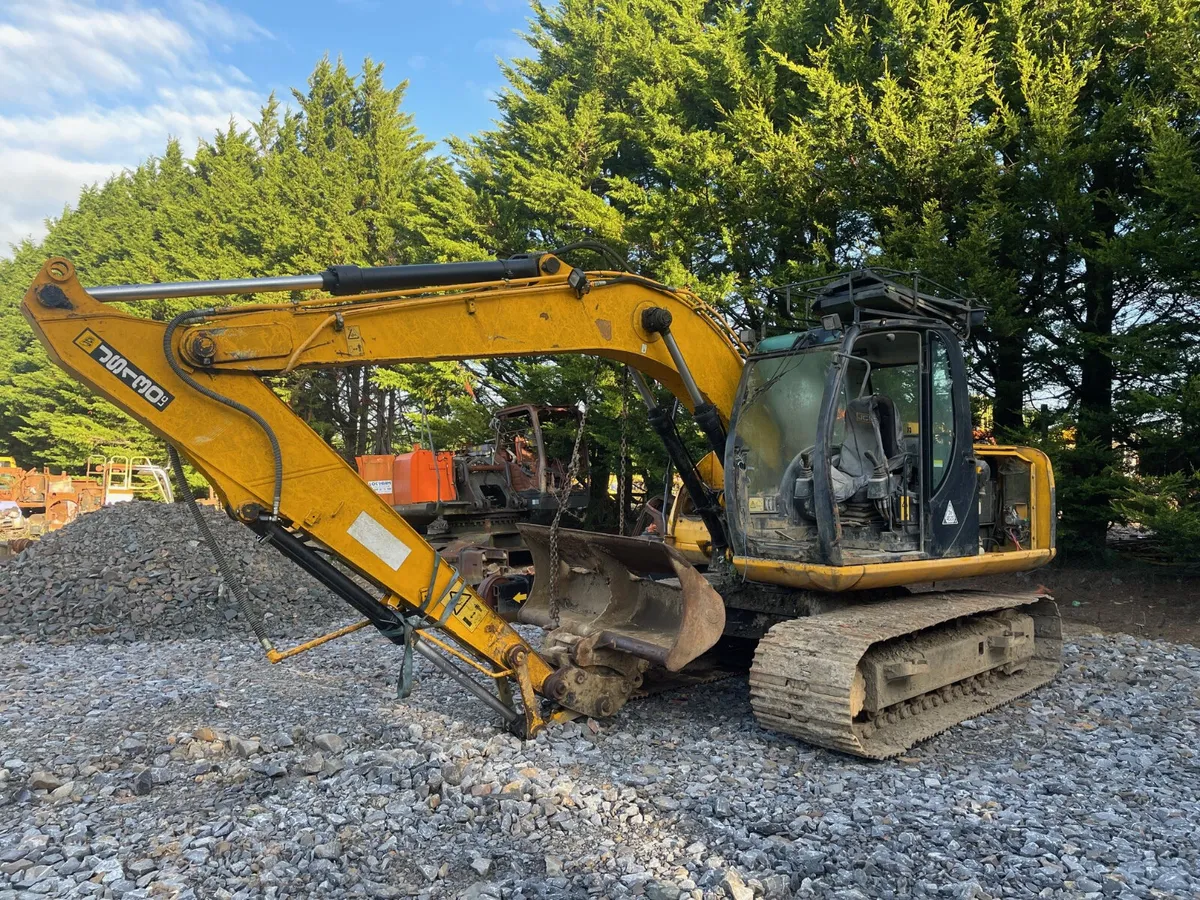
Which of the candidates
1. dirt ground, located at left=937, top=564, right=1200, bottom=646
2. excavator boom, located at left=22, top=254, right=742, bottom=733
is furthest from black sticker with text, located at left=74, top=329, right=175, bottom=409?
dirt ground, located at left=937, top=564, right=1200, bottom=646

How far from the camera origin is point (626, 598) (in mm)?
5613

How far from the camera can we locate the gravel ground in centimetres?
333

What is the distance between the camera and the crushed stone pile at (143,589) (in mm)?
9008

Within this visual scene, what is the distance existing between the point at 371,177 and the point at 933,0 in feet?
69.6

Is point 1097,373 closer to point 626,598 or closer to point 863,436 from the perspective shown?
point 863,436

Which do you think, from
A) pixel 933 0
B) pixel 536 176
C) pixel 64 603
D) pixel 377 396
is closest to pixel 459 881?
pixel 64 603

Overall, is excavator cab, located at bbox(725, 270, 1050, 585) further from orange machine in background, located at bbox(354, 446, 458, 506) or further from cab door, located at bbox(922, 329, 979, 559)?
orange machine in background, located at bbox(354, 446, 458, 506)

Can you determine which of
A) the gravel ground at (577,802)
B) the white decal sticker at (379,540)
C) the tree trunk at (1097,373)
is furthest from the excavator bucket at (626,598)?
the tree trunk at (1097,373)

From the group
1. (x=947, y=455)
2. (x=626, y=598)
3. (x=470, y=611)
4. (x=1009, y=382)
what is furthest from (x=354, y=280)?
(x=1009, y=382)

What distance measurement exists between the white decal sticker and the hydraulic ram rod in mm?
1224

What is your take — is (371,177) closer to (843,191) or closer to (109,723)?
(843,191)

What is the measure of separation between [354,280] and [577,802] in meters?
2.89

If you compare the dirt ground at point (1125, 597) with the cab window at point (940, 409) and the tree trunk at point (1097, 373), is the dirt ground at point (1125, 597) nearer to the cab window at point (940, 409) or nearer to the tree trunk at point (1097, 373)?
the tree trunk at point (1097, 373)

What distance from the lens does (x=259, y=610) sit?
9.65m
